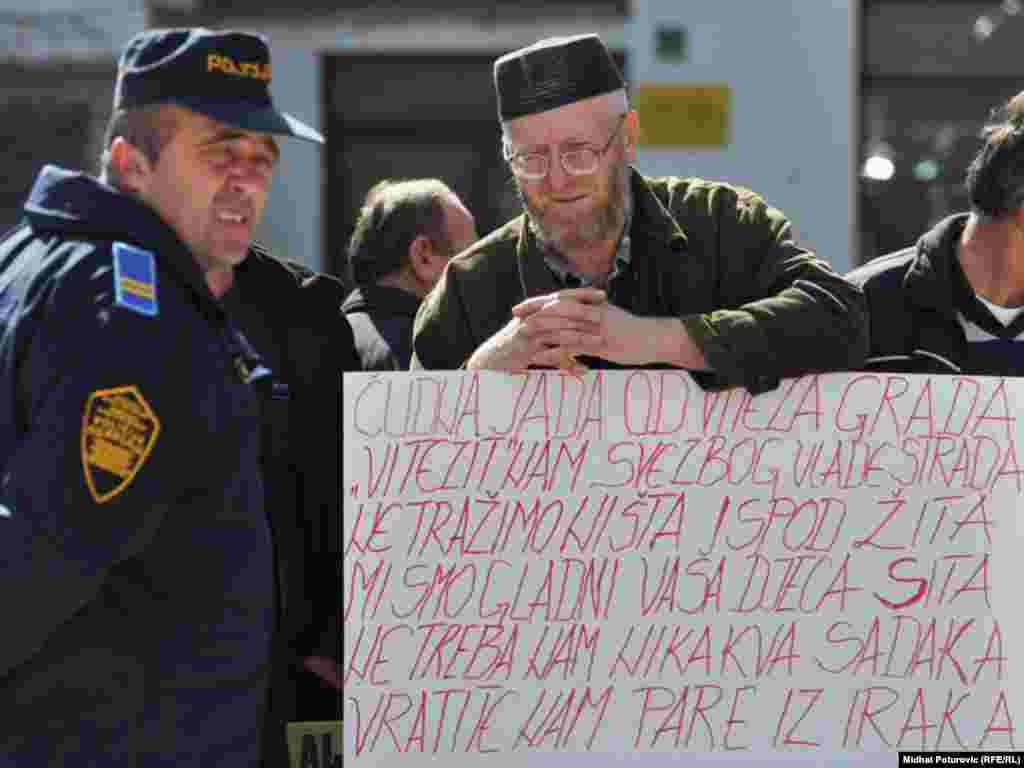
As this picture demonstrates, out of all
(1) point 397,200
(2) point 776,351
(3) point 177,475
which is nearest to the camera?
(3) point 177,475

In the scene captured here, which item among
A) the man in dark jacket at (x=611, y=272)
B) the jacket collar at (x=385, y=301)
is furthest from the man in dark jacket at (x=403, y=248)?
the man in dark jacket at (x=611, y=272)

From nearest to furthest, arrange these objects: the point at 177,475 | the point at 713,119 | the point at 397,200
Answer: the point at 177,475
the point at 397,200
the point at 713,119

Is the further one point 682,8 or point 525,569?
point 682,8

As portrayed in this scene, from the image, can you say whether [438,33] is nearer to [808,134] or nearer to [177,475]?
[808,134]

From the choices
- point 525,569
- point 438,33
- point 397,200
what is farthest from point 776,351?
point 438,33

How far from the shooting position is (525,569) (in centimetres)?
279

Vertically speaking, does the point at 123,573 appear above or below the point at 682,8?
below

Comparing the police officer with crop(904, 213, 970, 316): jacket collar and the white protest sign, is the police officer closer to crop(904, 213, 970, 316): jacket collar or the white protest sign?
the white protest sign

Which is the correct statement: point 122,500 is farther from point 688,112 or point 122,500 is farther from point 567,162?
point 688,112

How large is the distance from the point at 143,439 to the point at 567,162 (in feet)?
3.11

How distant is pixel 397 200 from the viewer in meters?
4.16

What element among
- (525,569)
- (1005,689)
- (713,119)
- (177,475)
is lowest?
(1005,689)

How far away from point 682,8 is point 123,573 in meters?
6.51

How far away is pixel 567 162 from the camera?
9.22 ft
